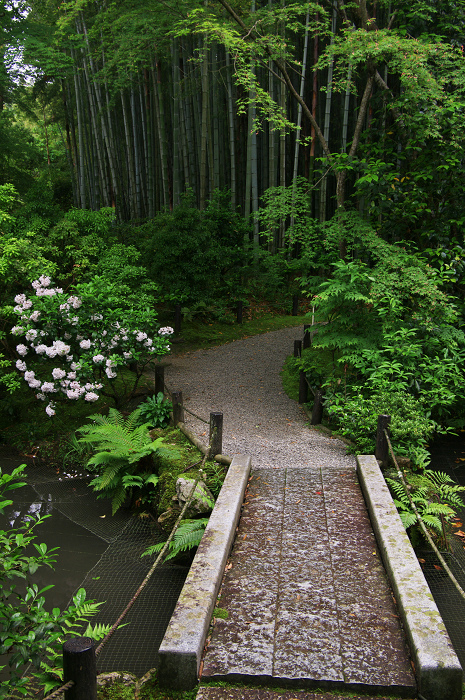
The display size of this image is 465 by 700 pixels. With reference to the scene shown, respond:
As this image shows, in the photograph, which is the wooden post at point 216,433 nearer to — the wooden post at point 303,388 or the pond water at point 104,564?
the pond water at point 104,564

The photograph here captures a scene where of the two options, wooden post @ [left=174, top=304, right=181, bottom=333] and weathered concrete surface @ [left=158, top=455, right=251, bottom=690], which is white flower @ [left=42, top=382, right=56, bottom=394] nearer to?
weathered concrete surface @ [left=158, top=455, right=251, bottom=690]

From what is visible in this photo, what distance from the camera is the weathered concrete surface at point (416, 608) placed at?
8.00ft

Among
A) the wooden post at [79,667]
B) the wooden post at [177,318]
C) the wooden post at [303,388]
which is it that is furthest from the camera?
the wooden post at [177,318]

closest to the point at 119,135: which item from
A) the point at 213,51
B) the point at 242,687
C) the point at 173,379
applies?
the point at 213,51

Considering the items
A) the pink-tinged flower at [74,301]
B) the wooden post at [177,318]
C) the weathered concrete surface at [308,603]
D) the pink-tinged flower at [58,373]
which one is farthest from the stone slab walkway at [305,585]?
the wooden post at [177,318]

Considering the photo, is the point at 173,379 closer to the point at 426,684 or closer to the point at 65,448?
the point at 65,448

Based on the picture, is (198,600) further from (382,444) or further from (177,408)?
(177,408)

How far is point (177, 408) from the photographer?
21.3ft

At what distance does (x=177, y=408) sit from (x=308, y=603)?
3631 millimetres

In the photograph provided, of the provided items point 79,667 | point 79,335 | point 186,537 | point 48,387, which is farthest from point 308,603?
point 79,335

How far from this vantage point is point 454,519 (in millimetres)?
5277

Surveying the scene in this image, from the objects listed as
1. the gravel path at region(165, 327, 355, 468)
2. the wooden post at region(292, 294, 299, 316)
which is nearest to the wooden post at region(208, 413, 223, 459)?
the gravel path at region(165, 327, 355, 468)

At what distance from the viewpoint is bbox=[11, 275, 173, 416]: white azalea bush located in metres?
6.48

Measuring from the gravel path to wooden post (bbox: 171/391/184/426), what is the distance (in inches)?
5.8
